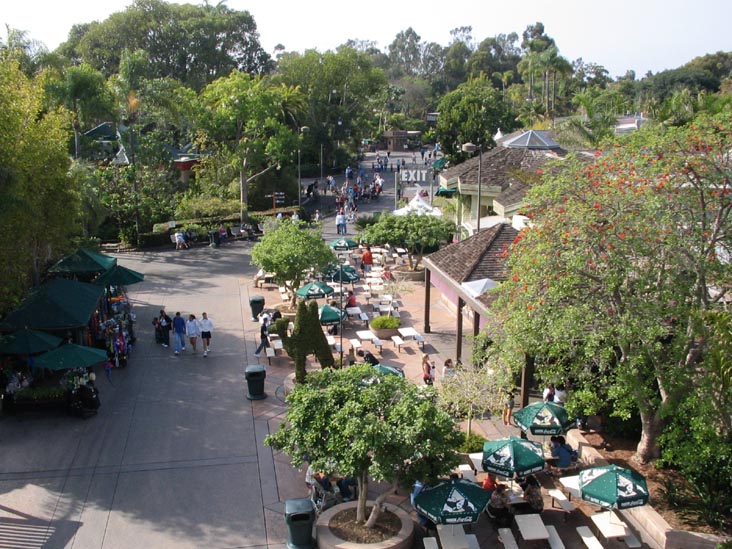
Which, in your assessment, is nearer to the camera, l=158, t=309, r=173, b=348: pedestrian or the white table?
the white table

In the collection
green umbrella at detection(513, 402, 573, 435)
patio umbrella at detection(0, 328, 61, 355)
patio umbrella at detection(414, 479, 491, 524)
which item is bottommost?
patio umbrella at detection(414, 479, 491, 524)

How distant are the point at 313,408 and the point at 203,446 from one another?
5.15 meters

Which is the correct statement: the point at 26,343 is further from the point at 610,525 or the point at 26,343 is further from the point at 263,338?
the point at 610,525

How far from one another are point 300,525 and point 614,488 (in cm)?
545

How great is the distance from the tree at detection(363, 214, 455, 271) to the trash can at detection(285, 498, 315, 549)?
18.7 metres

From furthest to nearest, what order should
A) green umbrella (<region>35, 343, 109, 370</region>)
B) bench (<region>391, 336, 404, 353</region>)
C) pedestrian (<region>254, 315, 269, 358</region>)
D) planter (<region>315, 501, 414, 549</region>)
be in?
bench (<region>391, 336, 404, 353</region>) < pedestrian (<region>254, 315, 269, 358</region>) < green umbrella (<region>35, 343, 109, 370</region>) < planter (<region>315, 501, 414, 549</region>)

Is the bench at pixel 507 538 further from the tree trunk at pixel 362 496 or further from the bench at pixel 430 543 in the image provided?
the tree trunk at pixel 362 496

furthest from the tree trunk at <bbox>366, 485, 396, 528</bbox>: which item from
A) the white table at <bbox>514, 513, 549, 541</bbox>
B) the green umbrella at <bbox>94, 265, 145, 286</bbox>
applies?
the green umbrella at <bbox>94, 265, 145, 286</bbox>

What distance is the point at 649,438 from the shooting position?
1430 cm

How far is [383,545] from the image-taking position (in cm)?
1180

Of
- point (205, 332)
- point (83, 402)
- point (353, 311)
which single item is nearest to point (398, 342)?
point (353, 311)

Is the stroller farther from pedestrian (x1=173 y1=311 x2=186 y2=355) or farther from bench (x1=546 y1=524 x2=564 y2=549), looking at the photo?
bench (x1=546 y1=524 x2=564 y2=549)

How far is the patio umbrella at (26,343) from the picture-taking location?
17.8 m

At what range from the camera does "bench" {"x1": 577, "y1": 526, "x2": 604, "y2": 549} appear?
12.1 metres
